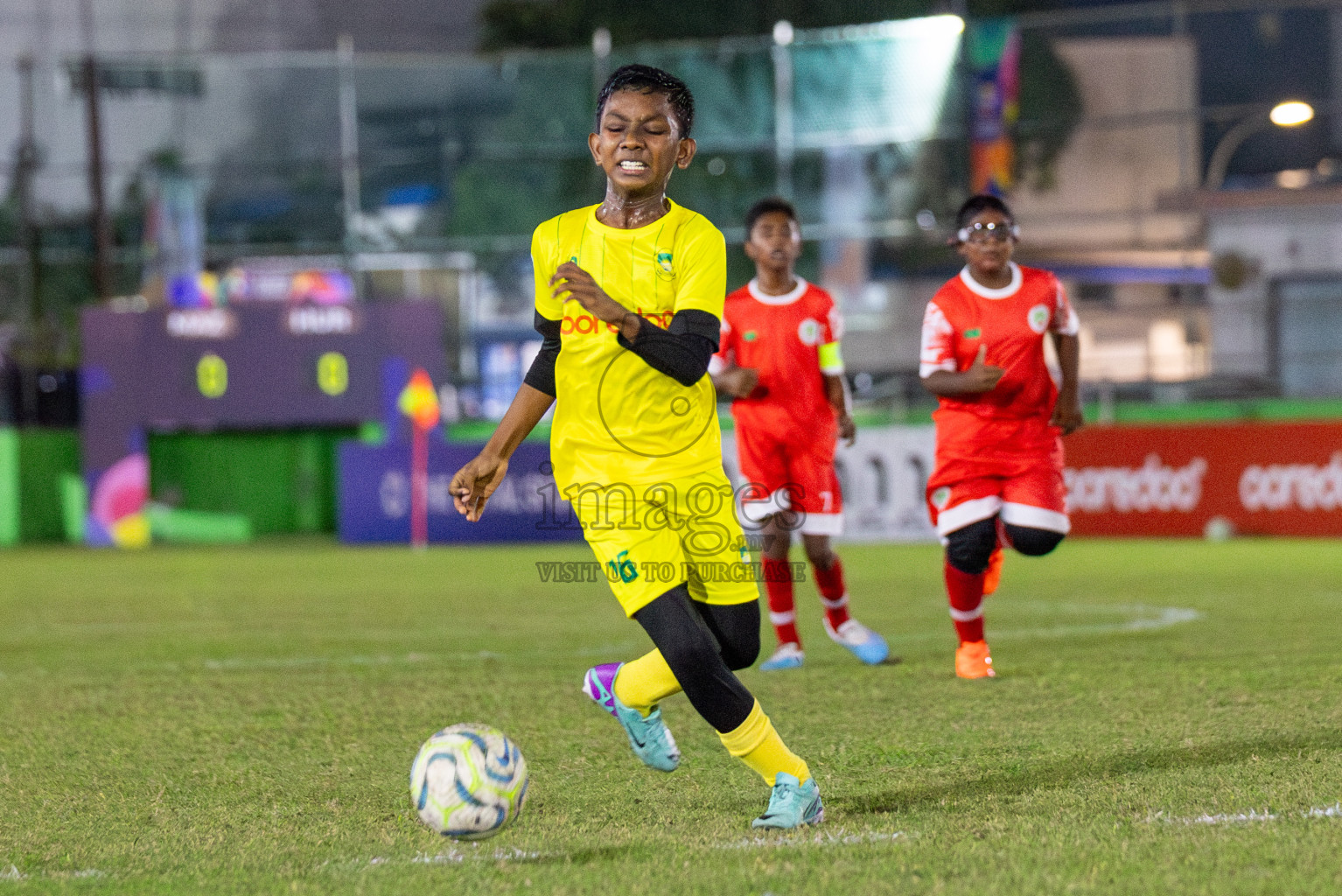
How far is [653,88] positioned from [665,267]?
45cm

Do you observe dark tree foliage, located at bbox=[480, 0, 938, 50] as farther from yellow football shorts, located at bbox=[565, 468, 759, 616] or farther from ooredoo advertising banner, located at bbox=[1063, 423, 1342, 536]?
yellow football shorts, located at bbox=[565, 468, 759, 616]

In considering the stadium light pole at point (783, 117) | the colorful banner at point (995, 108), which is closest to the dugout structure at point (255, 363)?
the stadium light pole at point (783, 117)

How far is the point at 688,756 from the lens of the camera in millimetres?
5012

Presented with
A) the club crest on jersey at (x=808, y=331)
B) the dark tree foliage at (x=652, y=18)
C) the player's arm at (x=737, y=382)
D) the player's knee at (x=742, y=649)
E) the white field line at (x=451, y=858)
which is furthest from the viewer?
the dark tree foliage at (x=652, y=18)

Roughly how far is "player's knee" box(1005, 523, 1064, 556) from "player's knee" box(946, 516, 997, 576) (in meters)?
0.08

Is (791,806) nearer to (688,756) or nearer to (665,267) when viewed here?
(688,756)

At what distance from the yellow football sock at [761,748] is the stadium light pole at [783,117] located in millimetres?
19854

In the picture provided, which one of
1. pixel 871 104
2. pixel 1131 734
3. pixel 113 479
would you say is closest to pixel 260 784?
pixel 1131 734

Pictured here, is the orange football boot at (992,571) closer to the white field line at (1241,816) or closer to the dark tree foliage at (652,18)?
→ the white field line at (1241,816)

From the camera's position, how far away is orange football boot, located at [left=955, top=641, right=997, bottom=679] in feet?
21.6

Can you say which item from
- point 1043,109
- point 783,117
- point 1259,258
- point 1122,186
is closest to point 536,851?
point 1259,258

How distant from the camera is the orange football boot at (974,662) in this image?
21.6 feet

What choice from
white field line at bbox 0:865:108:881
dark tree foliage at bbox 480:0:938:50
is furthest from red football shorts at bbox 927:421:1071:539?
dark tree foliage at bbox 480:0:938:50

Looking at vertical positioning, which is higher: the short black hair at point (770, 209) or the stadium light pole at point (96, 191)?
the stadium light pole at point (96, 191)
